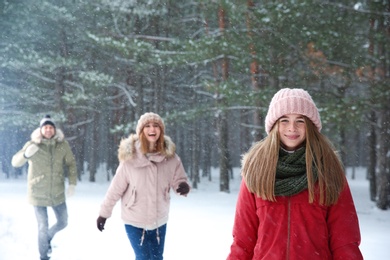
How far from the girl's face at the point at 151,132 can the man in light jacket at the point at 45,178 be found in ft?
7.65

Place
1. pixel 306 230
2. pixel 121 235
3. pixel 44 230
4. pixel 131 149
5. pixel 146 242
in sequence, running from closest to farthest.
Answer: pixel 306 230
pixel 146 242
pixel 131 149
pixel 44 230
pixel 121 235

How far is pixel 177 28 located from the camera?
19812 mm

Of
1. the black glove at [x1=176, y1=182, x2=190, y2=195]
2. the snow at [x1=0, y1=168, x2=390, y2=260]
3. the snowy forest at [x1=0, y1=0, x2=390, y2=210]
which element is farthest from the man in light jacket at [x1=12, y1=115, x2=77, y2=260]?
the snowy forest at [x1=0, y1=0, x2=390, y2=210]

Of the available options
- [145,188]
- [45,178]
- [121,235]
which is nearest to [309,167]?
[145,188]

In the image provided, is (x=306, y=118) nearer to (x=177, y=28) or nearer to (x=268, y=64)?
(x=268, y=64)

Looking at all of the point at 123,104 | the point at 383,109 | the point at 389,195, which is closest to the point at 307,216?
the point at 383,109

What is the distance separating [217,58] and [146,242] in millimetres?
11073

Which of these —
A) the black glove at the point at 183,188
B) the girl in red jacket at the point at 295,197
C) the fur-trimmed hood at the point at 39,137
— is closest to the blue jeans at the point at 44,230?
the fur-trimmed hood at the point at 39,137

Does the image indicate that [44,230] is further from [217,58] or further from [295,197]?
[217,58]

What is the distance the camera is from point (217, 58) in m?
14.9

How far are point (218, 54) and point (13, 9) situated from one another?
31.9 feet

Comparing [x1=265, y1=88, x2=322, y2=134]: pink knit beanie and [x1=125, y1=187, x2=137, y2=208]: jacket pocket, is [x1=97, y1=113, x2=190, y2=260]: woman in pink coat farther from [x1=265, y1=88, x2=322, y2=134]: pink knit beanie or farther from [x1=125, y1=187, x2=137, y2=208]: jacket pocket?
[x1=265, y1=88, x2=322, y2=134]: pink knit beanie

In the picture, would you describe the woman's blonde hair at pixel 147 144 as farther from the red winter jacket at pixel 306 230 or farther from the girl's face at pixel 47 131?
the red winter jacket at pixel 306 230

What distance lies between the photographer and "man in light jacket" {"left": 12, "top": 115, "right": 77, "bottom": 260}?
6332 millimetres
